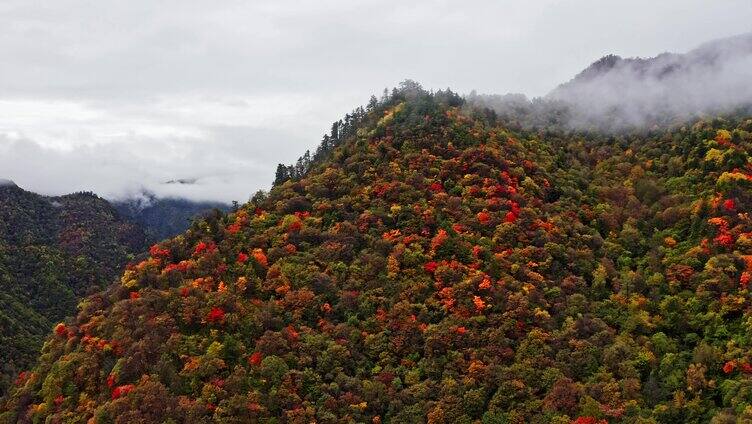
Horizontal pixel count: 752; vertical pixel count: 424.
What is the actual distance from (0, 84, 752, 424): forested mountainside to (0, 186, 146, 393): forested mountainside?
90.3ft

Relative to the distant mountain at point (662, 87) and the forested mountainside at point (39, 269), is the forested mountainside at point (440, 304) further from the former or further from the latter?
the forested mountainside at point (39, 269)

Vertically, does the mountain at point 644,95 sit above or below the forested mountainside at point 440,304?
above

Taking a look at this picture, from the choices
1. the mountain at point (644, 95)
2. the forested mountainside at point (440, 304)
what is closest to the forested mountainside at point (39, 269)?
the forested mountainside at point (440, 304)

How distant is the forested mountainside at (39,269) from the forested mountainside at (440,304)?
2753cm

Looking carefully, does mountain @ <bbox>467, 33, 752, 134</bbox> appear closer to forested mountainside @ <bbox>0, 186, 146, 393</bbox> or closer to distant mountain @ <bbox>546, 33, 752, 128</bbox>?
distant mountain @ <bbox>546, 33, 752, 128</bbox>

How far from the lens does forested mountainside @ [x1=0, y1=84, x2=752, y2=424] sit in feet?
210

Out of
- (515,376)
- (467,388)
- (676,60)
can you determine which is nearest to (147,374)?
(467,388)

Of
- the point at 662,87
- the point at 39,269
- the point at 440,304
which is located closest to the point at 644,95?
the point at 662,87

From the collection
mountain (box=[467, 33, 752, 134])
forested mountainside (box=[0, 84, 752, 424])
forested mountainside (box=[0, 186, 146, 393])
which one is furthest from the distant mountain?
forested mountainside (box=[0, 186, 146, 393])

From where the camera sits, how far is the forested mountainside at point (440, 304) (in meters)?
63.9

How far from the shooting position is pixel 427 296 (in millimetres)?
75938

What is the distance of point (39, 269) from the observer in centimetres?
15588

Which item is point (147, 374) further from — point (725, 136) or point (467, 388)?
point (725, 136)

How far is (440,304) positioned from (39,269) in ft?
374
